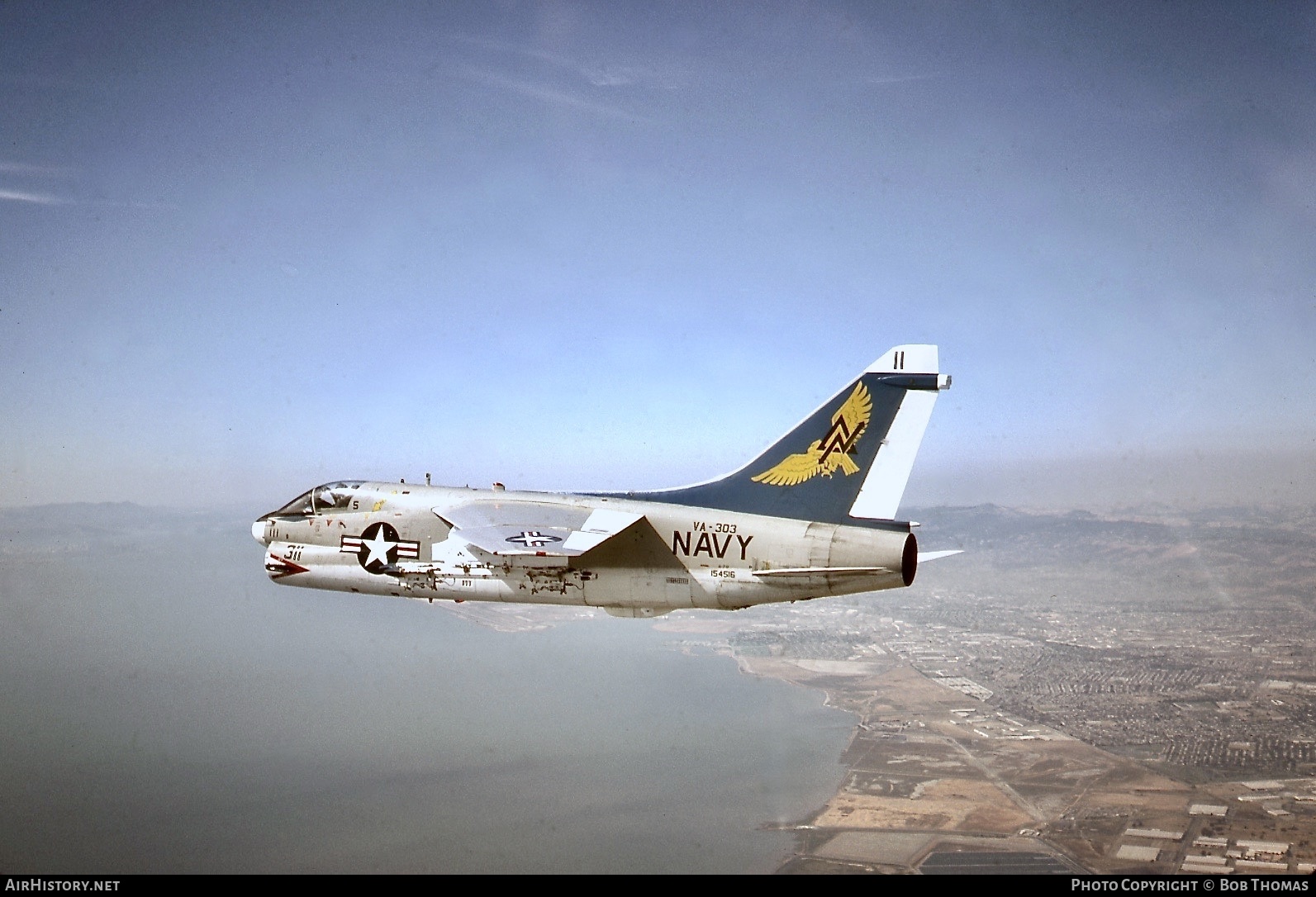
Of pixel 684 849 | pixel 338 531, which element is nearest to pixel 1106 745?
pixel 684 849

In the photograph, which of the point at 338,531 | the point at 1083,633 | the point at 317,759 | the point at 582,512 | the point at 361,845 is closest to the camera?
the point at 582,512

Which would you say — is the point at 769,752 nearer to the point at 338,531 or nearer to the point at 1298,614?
the point at 338,531

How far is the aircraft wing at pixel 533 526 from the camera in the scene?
1342cm

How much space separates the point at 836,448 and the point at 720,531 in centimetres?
250

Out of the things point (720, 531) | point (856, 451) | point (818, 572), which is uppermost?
point (856, 451)

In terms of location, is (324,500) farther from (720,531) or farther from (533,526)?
(720,531)

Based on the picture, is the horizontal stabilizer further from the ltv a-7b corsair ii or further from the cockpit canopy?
the cockpit canopy

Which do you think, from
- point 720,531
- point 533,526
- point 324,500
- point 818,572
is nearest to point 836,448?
point 818,572

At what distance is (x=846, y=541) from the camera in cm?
1298

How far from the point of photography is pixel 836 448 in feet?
44.9

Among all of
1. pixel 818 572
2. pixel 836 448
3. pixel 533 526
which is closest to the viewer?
pixel 818 572

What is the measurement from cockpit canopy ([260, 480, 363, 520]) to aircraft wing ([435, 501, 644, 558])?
2.71 metres

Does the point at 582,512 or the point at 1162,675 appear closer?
the point at 582,512
